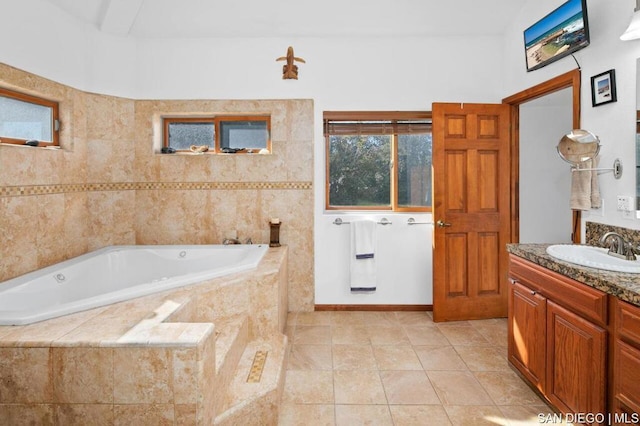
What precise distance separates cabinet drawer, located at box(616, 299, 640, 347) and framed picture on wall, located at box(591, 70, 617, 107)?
4.39 ft

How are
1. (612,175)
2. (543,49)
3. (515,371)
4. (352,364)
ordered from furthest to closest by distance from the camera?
(543,49) → (352,364) → (515,371) → (612,175)

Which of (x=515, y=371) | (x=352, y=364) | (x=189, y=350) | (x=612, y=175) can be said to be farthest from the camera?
(x=352, y=364)

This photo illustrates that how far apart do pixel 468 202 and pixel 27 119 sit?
3.70 m

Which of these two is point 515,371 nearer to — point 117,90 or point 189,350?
point 189,350

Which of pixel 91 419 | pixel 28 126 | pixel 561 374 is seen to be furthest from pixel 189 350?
pixel 28 126

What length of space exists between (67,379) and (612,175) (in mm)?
3032

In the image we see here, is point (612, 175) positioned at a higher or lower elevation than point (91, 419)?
higher

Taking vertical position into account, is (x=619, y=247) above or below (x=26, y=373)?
above

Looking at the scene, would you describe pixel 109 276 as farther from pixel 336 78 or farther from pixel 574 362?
pixel 574 362

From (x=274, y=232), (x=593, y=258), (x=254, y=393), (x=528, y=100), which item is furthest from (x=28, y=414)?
(x=528, y=100)

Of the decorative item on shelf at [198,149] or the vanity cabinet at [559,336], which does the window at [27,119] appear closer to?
the decorative item on shelf at [198,149]

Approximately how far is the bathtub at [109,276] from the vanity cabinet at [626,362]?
2138 millimetres

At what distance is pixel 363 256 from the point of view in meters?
3.46

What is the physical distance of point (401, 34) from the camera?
11.3 feet
